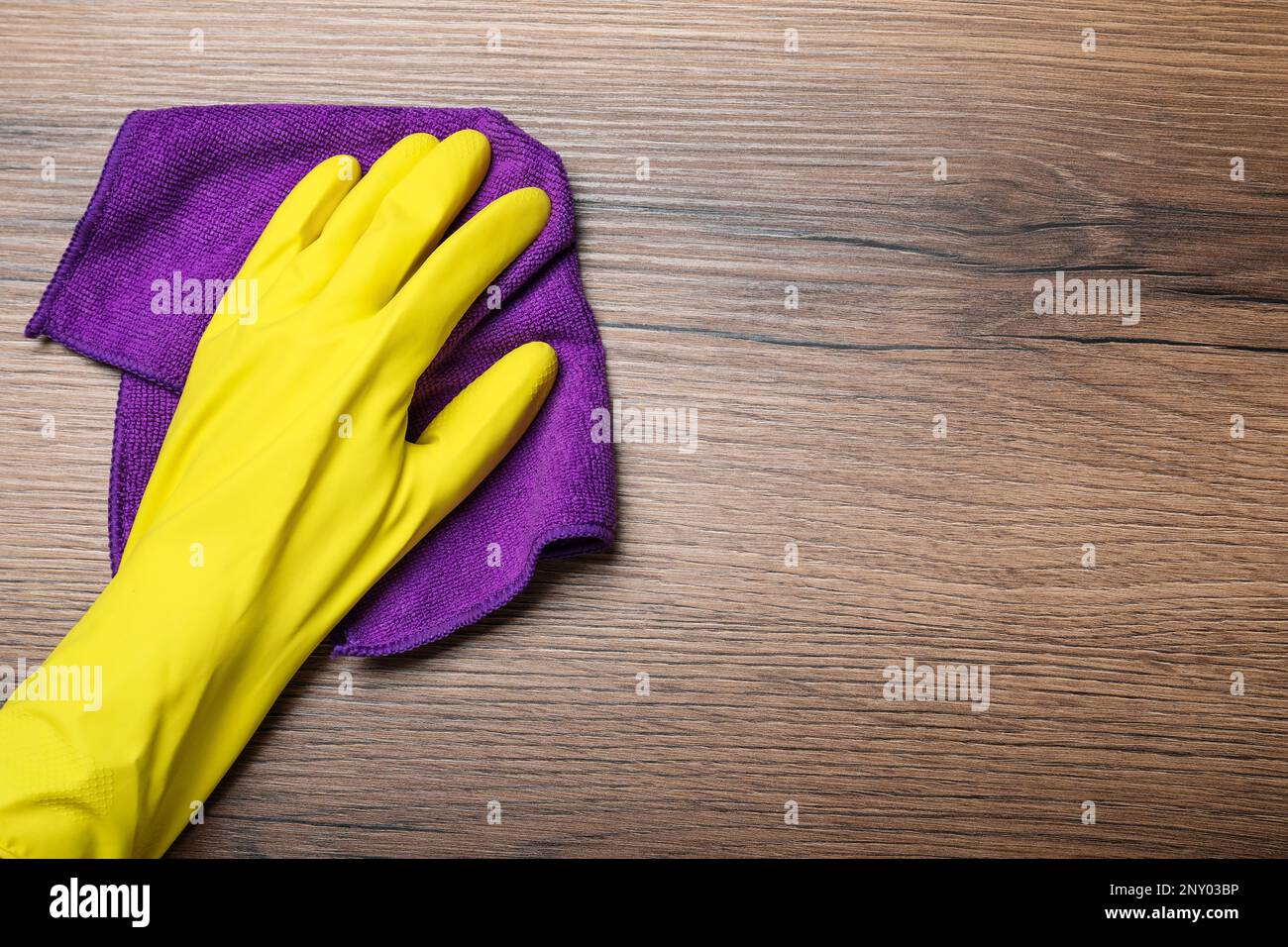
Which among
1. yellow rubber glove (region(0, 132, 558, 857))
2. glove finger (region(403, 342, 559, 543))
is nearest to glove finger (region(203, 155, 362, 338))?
yellow rubber glove (region(0, 132, 558, 857))

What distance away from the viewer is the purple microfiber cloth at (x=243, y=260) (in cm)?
57

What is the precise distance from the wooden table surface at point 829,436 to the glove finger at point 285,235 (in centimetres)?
7

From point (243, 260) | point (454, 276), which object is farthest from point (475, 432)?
point (243, 260)

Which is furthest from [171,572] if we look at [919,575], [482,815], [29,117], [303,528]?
[919,575]

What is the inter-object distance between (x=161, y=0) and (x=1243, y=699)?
0.85 meters

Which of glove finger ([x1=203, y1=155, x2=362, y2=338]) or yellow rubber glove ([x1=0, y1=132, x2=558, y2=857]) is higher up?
glove finger ([x1=203, y1=155, x2=362, y2=338])

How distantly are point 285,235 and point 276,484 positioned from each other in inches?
6.5

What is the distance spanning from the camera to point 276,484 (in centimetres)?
52

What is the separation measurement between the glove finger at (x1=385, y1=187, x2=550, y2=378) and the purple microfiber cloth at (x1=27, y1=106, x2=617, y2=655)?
2cm

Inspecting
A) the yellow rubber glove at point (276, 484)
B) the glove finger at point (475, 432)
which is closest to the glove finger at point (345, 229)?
the yellow rubber glove at point (276, 484)

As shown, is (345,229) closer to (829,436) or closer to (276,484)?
(276,484)

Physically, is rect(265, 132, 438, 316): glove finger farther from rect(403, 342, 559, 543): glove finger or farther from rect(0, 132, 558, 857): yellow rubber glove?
rect(403, 342, 559, 543): glove finger

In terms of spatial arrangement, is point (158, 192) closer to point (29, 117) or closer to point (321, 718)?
point (29, 117)

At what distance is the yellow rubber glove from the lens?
0.50 metres
